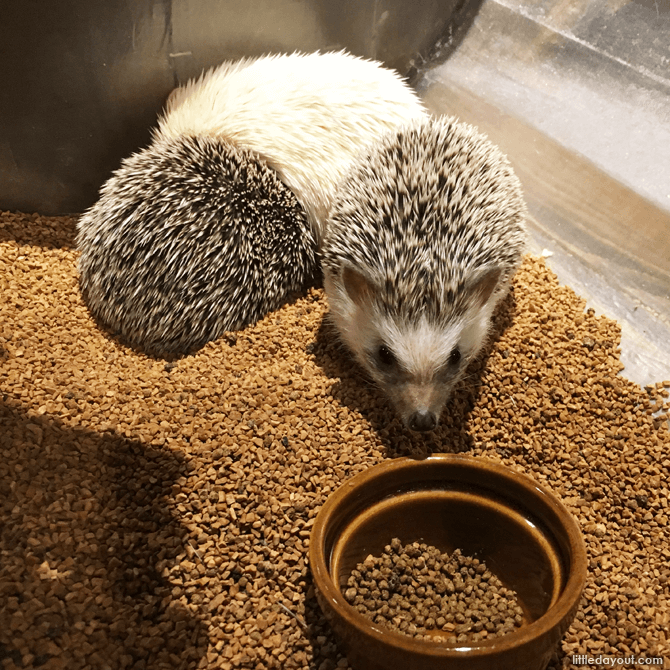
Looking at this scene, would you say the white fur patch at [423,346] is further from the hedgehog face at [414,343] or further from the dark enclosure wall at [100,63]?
the dark enclosure wall at [100,63]

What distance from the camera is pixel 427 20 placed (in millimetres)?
5469

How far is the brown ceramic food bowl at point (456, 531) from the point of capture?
2422 millimetres

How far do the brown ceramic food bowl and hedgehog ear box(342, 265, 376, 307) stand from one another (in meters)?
1.02

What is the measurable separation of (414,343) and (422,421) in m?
0.42

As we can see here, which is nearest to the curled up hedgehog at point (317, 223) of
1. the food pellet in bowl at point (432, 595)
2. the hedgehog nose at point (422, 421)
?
the hedgehog nose at point (422, 421)

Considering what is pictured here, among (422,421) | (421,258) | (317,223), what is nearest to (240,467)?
(422,421)

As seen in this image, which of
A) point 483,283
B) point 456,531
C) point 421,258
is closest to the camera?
point 456,531

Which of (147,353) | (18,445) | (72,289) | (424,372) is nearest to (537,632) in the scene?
(424,372)

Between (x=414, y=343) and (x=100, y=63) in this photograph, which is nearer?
(x=414, y=343)

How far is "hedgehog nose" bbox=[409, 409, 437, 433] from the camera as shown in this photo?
323cm

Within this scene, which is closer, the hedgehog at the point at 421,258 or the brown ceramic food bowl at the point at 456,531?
the brown ceramic food bowl at the point at 456,531

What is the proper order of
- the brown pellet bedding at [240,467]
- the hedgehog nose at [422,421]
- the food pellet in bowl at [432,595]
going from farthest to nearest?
the hedgehog nose at [422,421]
the food pellet in bowl at [432,595]
the brown pellet bedding at [240,467]

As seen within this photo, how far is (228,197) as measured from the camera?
3.95 metres

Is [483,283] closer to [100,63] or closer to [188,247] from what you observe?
[188,247]
